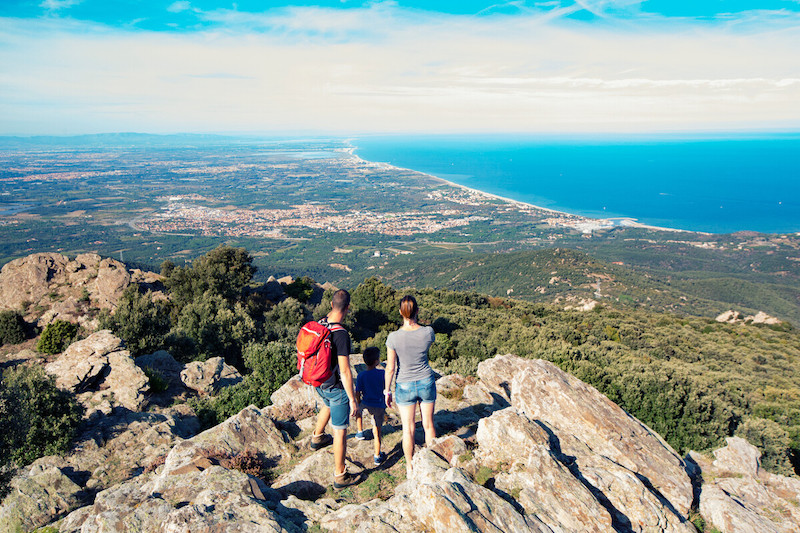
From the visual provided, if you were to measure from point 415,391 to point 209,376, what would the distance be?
812 centimetres

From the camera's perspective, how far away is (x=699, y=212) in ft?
598

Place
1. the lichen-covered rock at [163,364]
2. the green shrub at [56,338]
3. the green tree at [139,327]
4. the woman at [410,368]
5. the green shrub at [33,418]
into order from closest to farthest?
the woman at [410,368]
the green shrub at [33,418]
the lichen-covered rock at [163,364]
the green tree at [139,327]
the green shrub at [56,338]

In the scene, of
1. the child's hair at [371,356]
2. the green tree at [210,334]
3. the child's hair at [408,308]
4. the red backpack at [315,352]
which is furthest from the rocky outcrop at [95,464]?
the green tree at [210,334]

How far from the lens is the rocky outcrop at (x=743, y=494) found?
6.40m

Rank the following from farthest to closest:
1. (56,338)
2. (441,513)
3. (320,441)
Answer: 1. (56,338)
2. (320,441)
3. (441,513)

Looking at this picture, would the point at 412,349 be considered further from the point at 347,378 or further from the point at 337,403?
the point at 337,403

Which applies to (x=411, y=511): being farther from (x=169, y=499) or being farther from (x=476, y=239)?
(x=476, y=239)

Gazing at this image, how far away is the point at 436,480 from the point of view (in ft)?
17.1

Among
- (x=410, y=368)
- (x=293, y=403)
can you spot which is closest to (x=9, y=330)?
(x=293, y=403)

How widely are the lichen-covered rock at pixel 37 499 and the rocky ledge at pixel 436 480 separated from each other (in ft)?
0.05

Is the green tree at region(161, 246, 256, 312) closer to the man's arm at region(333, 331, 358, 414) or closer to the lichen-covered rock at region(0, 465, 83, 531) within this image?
the lichen-covered rock at region(0, 465, 83, 531)

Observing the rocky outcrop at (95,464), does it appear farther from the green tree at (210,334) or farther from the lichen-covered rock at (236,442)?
the green tree at (210,334)

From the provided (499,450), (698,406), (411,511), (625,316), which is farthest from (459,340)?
(625,316)

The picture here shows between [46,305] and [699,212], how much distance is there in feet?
736
